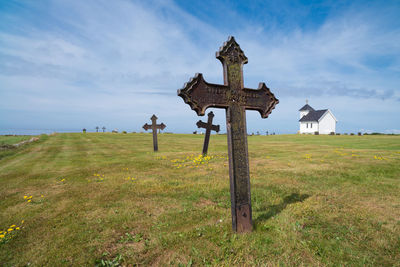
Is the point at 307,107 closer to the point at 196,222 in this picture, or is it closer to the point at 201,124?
the point at 201,124

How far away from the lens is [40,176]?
9336 mm

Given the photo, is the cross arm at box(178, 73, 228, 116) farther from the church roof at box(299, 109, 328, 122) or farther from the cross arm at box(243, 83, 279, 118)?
the church roof at box(299, 109, 328, 122)

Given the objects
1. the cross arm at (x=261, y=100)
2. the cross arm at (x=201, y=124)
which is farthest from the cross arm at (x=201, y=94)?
the cross arm at (x=201, y=124)

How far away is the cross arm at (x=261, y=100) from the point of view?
14.6 feet

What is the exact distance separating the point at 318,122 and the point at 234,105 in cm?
7266

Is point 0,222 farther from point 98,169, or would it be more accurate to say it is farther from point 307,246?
point 307,246

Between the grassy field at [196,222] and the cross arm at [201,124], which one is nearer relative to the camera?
the grassy field at [196,222]

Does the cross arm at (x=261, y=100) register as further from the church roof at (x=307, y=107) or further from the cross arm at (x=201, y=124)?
the church roof at (x=307, y=107)

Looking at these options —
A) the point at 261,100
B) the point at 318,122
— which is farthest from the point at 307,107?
the point at 261,100

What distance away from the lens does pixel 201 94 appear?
3.85m

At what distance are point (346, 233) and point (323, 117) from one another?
240 ft

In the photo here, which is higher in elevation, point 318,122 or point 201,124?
point 318,122

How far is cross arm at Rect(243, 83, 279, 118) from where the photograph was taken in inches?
175

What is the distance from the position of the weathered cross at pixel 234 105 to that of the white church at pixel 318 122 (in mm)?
69572
